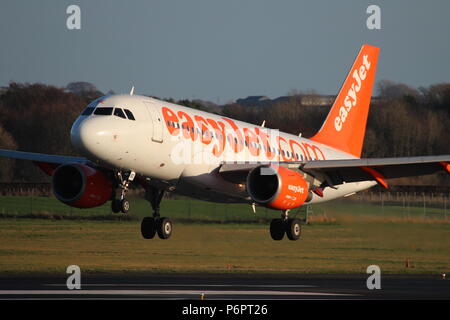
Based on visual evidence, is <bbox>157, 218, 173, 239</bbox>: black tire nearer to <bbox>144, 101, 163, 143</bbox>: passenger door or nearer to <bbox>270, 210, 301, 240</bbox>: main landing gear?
<bbox>270, 210, 301, 240</bbox>: main landing gear

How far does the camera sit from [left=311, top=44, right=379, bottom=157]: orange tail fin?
4597cm

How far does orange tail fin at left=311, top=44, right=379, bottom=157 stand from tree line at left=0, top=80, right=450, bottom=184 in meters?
20.4

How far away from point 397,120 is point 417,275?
1407 inches

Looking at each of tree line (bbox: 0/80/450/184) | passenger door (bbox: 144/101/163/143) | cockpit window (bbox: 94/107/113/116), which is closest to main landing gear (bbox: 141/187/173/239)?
passenger door (bbox: 144/101/163/143)

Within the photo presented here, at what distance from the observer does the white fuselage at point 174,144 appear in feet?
107

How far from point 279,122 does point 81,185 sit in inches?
1422

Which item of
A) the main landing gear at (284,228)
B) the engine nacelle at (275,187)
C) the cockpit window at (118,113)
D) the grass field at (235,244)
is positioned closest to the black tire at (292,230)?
the main landing gear at (284,228)

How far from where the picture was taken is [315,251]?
49438 millimetres

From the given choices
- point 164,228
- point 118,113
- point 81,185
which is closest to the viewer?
point 118,113

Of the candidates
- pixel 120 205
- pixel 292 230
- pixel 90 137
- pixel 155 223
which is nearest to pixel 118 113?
pixel 90 137

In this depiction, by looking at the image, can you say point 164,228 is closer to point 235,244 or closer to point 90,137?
point 90,137

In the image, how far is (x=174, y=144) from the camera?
3472 cm
